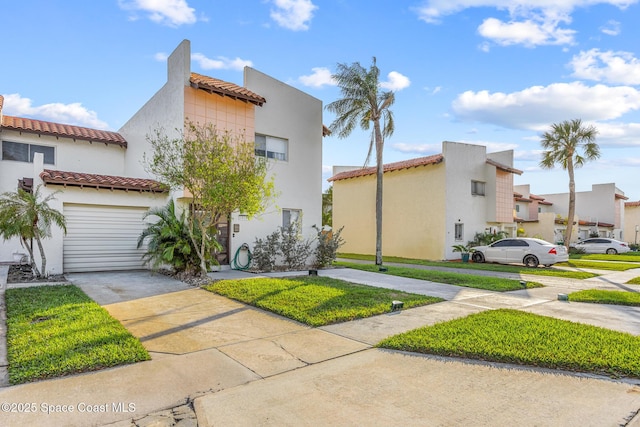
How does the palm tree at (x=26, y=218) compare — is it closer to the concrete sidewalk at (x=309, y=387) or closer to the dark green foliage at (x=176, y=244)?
the dark green foliage at (x=176, y=244)

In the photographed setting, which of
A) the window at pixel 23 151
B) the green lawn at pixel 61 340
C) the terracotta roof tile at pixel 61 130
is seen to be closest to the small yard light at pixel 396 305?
the green lawn at pixel 61 340

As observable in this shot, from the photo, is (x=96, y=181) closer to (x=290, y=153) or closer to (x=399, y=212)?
(x=290, y=153)

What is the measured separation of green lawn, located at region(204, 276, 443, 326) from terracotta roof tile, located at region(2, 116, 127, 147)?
1016 cm

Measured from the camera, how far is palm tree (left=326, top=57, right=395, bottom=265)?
18734 mm

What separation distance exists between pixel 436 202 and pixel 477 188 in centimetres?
389

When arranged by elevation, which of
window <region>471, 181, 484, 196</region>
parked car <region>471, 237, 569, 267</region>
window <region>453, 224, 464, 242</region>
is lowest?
parked car <region>471, 237, 569, 267</region>

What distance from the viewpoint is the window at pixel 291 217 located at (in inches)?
637

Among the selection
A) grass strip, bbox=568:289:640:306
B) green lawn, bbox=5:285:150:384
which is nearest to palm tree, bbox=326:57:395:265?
grass strip, bbox=568:289:640:306

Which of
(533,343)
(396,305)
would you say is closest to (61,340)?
(396,305)

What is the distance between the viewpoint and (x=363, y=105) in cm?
1912

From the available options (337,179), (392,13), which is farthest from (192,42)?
(337,179)

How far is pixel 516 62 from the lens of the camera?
44.4ft

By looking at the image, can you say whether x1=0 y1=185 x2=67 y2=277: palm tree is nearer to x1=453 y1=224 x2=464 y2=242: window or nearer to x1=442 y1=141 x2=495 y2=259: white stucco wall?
x1=442 y1=141 x2=495 y2=259: white stucco wall

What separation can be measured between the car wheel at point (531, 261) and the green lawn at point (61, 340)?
20.0 metres
